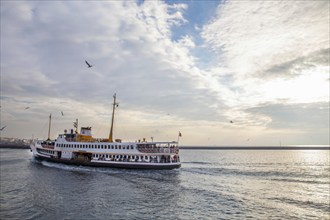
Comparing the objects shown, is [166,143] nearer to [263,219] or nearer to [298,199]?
[298,199]

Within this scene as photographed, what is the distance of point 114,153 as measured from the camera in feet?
191

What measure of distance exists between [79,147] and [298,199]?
48.5 meters

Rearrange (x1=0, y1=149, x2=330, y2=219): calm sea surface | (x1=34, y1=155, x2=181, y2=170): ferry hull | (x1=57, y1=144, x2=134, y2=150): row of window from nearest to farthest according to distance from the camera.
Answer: (x1=0, y1=149, x2=330, y2=219): calm sea surface
(x1=34, y1=155, x2=181, y2=170): ferry hull
(x1=57, y1=144, x2=134, y2=150): row of window

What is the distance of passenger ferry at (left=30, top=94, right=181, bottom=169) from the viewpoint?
55.2 m

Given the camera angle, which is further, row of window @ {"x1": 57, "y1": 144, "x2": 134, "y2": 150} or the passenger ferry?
row of window @ {"x1": 57, "y1": 144, "x2": 134, "y2": 150}

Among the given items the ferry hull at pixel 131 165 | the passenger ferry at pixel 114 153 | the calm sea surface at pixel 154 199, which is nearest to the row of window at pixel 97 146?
the passenger ferry at pixel 114 153

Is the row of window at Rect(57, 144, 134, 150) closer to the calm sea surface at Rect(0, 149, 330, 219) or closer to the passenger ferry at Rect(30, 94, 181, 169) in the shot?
the passenger ferry at Rect(30, 94, 181, 169)

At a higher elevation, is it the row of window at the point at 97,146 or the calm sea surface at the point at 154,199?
the row of window at the point at 97,146

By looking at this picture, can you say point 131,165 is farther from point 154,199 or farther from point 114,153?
point 154,199

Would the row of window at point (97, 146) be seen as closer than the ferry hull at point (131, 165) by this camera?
No

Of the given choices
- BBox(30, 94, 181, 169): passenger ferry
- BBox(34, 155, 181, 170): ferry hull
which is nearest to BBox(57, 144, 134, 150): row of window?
BBox(30, 94, 181, 169): passenger ferry

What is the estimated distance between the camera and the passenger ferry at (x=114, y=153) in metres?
55.2

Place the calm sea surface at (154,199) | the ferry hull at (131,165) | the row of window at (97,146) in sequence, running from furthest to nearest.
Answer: the row of window at (97,146) < the ferry hull at (131,165) < the calm sea surface at (154,199)

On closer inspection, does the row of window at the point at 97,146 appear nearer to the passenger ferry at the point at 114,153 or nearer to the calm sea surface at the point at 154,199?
the passenger ferry at the point at 114,153
